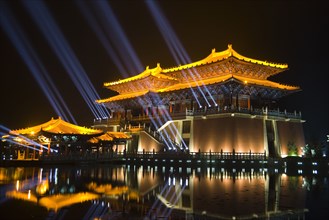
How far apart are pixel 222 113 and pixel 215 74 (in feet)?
23.1

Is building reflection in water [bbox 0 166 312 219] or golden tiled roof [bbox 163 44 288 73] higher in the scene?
golden tiled roof [bbox 163 44 288 73]

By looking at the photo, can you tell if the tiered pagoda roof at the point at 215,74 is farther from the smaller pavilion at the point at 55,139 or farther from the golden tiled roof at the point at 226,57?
the smaller pavilion at the point at 55,139

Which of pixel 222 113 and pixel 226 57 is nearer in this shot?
pixel 222 113

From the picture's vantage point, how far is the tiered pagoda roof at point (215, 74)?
4059cm

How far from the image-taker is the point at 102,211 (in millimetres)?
11250

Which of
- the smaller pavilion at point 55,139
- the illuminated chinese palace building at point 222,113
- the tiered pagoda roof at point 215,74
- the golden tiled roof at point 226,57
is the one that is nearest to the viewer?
the smaller pavilion at point 55,139

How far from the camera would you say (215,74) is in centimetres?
4366

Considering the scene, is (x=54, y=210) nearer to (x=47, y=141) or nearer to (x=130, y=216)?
(x=130, y=216)

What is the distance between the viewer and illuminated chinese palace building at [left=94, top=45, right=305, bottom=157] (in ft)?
125

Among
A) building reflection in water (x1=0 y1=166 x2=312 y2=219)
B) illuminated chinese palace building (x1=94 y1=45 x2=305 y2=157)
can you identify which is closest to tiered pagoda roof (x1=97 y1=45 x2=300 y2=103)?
illuminated chinese palace building (x1=94 y1=45 x2=305 y2=157)

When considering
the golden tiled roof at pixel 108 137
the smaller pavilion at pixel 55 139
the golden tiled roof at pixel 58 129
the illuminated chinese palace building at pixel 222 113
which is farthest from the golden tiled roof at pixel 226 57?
the golden tiled roof at pixel 58 129

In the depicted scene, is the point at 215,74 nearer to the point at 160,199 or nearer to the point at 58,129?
the point at 58,129

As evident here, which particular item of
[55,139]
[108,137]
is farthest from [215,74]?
[55,139]

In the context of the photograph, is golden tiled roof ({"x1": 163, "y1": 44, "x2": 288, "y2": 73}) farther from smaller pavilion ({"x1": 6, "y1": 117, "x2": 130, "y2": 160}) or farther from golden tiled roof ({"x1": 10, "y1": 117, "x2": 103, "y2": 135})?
golden tiled roof ({"x1": 10, "y1": 117, "x2": 103, "y2": 135})
